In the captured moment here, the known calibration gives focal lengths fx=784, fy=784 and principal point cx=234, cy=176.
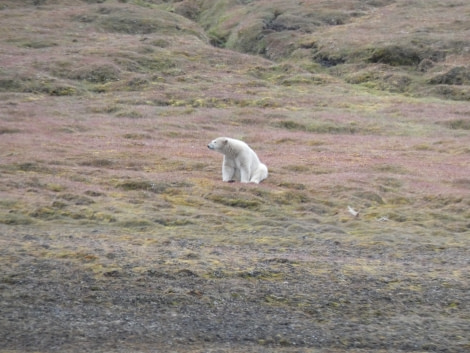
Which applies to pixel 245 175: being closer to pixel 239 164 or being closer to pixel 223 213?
pixel 239 164

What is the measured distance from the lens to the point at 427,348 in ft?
37.0

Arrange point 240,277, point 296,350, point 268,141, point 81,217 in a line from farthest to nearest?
point 268,141 < point 81,217 < point 240,277 < point 296,350

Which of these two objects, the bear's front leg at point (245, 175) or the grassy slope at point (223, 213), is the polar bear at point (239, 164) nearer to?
the bear's front leg at point (245, 175)

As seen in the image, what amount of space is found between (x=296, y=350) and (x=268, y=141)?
2862 cm

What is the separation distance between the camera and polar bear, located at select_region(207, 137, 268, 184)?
87.1 ft

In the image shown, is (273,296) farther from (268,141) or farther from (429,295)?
(268,141)

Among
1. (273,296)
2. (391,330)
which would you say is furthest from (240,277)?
(391,330)

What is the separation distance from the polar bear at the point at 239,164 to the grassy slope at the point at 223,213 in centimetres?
61

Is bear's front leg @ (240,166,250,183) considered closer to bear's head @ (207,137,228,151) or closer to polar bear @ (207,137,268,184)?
polar bear @ (207,137,268,184)

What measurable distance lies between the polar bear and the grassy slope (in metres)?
0.61

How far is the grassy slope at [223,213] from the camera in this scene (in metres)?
12.0

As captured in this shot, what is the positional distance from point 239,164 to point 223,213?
5372mm

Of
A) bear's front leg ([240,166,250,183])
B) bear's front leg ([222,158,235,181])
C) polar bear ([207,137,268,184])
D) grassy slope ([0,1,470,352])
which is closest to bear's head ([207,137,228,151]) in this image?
polar bear ([207,137,268,184])

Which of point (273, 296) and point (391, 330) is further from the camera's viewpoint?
point (273, 296)
